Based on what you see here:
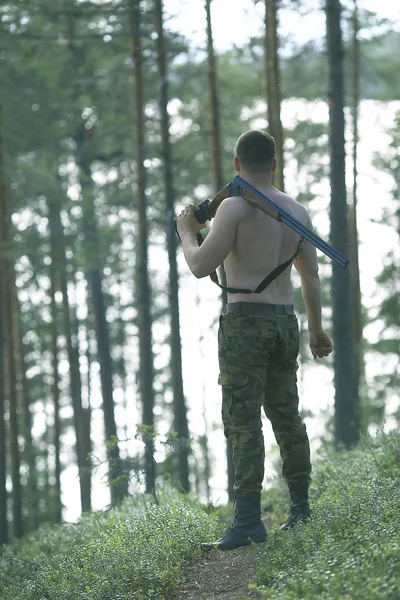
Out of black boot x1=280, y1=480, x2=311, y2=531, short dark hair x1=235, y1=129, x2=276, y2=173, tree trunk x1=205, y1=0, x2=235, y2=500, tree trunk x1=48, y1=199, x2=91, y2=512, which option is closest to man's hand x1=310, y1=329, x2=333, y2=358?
black boot x1=280, y1=480, x2=311, y2=531

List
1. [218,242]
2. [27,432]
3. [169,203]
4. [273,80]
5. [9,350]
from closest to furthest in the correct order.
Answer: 1. [218,242]
2. [273,80]
3. [169,203]
4. [9,350]
5. [27,432]

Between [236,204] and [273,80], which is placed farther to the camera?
[273,80]

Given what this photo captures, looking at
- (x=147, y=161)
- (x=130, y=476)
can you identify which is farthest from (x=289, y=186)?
(x=130, y=476)

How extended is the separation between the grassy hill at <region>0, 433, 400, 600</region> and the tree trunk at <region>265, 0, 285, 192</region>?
29.3ft

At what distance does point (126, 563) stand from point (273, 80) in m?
13.1

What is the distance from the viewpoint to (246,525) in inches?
271

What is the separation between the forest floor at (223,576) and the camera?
6066mm

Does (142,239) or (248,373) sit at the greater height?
(142,239)

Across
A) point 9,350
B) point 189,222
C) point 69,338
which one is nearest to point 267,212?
point 189,222

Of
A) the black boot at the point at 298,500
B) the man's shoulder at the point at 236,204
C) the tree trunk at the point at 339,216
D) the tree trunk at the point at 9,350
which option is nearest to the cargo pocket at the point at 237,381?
the black boot at the point at 298,500

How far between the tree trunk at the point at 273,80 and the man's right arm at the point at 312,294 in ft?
30.8

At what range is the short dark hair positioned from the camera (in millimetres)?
6746

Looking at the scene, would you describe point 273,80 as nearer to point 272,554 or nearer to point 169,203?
point 169,203

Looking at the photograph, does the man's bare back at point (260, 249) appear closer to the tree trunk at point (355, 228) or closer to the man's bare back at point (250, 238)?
the man's bare back at point (250, 238)
